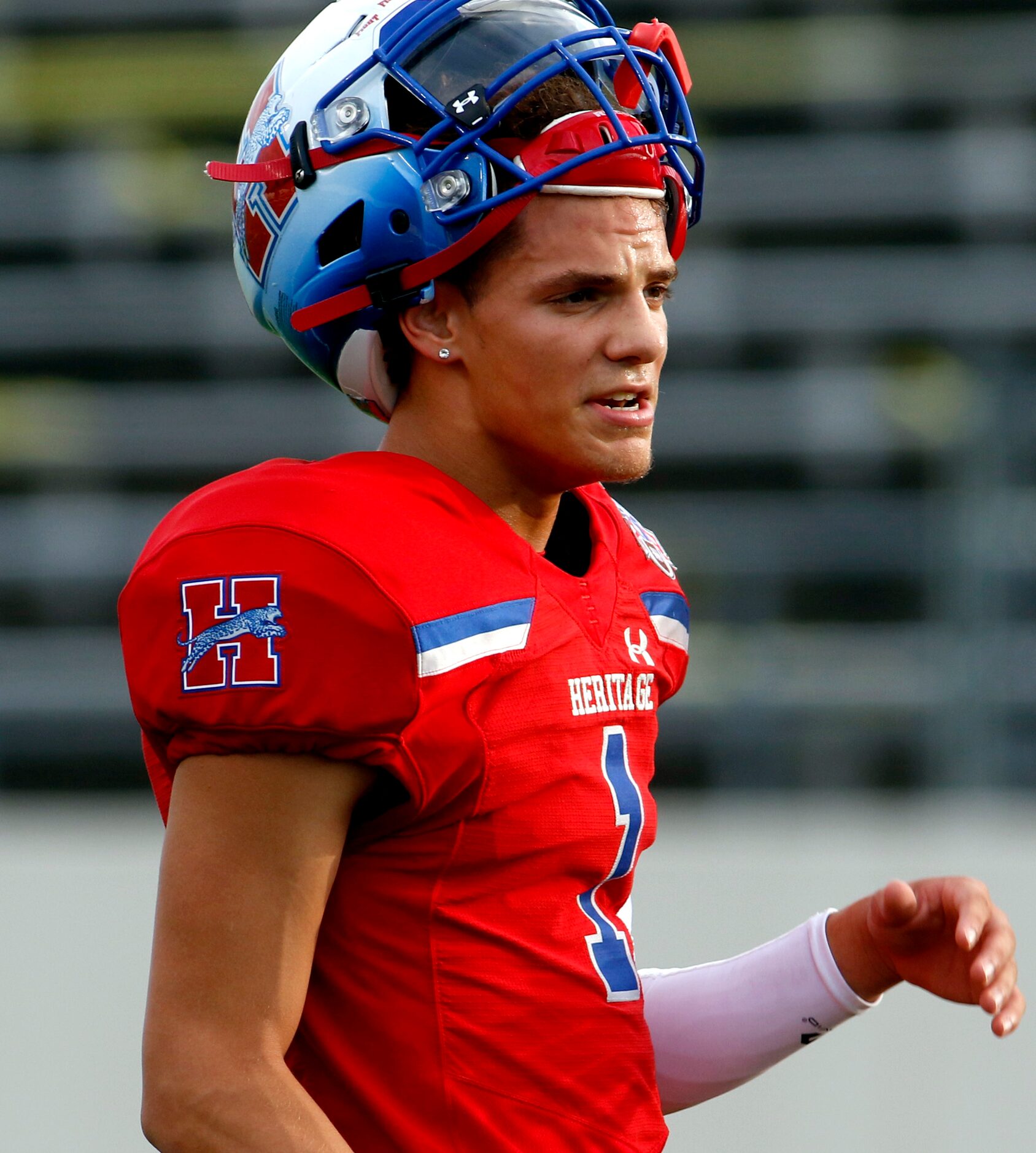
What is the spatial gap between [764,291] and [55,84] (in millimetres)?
3987

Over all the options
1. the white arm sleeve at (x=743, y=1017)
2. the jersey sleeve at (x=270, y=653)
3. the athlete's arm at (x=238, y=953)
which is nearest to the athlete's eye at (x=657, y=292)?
the jersey sleeve at (x=270, y=653)

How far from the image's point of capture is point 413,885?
4.83ft

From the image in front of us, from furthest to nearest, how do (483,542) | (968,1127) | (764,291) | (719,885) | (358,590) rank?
(764,291), (719,885), (968,1127), (483,542), (358,590)

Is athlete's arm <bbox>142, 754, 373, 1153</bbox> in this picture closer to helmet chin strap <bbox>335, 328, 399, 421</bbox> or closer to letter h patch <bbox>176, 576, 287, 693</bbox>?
letter h patch <bbox>176, 576, 287, 693</bbox>

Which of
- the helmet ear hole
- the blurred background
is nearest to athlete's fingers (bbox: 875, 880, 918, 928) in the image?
the helmet ear hole

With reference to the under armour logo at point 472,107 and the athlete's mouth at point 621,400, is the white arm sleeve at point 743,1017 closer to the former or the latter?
the athlete's mouth at point 621,400

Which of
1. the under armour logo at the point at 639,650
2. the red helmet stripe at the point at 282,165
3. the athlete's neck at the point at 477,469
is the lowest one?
the under armour logo at the point at 639,650

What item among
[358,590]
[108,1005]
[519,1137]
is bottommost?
[108,1005]

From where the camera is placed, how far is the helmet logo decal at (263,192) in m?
1.69

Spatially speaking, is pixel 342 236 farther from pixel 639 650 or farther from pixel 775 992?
pixel 775 992

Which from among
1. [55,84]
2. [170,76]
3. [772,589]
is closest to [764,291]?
[772,589]

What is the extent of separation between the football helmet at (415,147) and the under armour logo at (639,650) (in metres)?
0.34

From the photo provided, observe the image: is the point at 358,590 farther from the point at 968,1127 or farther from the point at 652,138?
the point at 968,1127

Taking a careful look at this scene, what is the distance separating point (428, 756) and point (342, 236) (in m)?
0.55
